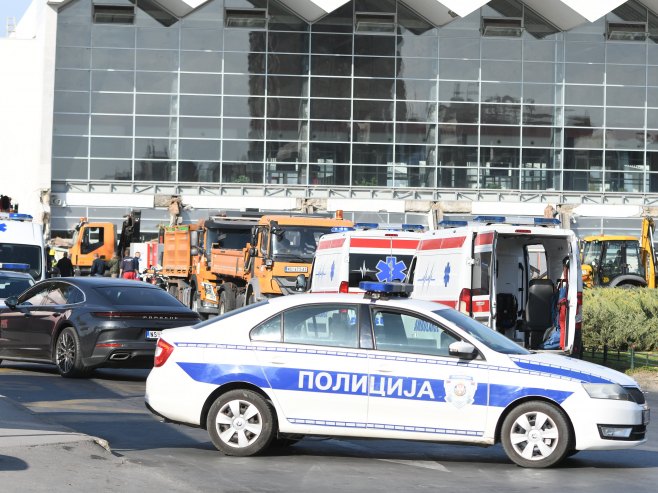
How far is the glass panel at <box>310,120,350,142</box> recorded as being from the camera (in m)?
54.0

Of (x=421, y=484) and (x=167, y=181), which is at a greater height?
(x=167, y=181)

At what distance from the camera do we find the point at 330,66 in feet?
177

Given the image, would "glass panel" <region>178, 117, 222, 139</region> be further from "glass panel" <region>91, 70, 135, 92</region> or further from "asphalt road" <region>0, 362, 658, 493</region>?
"asphalt road" <region>0, 362, 658, 493</region>

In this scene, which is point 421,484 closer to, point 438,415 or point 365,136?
point 438,415

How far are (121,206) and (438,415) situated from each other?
4382 centimetres

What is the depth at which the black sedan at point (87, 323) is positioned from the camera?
16578 mm

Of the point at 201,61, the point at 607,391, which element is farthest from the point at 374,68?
the point at 607,391

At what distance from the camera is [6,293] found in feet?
70.9

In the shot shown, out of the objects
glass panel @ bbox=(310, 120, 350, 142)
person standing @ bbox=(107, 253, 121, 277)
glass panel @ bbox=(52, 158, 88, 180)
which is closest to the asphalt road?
person standing @ bbox=(107, 253, 121, 277)

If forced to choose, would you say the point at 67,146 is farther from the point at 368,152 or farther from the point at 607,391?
the point at 607,391

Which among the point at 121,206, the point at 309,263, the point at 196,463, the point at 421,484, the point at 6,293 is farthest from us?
the point at 121,206

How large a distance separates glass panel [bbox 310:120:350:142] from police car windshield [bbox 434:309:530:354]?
43.1 m

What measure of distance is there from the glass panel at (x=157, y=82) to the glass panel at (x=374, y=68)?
24.3 feet

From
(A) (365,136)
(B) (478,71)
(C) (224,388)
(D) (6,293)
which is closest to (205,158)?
(A) (365,136)
